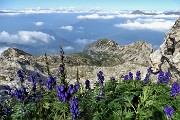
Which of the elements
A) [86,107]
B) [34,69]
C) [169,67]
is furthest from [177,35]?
[86,107]

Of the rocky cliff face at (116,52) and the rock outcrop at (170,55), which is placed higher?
the rock outcrop at (170,55)

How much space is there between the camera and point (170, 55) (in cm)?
2272

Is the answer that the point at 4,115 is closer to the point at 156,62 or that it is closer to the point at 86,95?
the point at 86,95

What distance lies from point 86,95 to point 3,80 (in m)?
10.3

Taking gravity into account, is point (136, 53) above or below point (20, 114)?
below

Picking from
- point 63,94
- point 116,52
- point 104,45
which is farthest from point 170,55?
point 104,45

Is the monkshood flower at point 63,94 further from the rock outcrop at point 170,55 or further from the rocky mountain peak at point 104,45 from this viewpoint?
the rocky mountain peak at point 104,45

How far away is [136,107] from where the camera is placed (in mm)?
11398

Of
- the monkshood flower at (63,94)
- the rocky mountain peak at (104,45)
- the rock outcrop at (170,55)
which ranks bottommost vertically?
the rocky mountain peak at (104,45)

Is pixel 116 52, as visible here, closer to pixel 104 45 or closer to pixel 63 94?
pixel 104 45

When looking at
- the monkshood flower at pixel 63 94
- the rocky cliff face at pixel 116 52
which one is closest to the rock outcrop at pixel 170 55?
the monkshood flower at pixel 63 94

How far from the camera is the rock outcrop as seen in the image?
2094 centimetres

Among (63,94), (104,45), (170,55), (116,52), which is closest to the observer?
(63,94)

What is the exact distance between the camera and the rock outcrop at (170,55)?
68.7 ft
